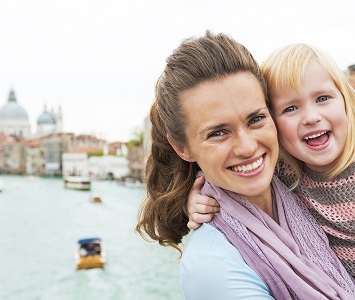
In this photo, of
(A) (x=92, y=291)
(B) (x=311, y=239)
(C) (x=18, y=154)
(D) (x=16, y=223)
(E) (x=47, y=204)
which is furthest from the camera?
(C) (x=18, y=154)

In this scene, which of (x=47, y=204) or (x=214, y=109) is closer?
(x=214, y=109)

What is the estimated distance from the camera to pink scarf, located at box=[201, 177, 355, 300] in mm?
703

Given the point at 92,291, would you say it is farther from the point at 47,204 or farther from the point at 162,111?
the point at 47,204

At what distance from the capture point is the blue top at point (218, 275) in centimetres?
68

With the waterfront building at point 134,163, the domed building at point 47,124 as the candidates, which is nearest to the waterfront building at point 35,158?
the domed building at point 47,124

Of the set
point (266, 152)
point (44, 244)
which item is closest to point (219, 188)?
point (266, 152)

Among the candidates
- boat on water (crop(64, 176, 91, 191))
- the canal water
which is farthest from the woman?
boat on water (crop(64, 176, 91, 191))

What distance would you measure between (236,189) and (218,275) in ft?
0.43

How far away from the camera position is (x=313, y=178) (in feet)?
2.96

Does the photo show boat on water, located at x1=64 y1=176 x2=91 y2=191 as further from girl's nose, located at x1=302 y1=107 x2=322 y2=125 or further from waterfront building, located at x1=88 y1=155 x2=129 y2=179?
girl's nose, located at x1=302 y1=107 x2=322 y2=125

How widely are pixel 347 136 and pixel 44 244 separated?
1611cm

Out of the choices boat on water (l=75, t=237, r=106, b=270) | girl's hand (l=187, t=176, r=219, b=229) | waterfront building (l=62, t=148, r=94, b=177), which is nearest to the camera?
girl's hand (l=187, t=176, r=219, b=229)

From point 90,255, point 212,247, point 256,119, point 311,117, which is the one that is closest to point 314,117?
point 311,117

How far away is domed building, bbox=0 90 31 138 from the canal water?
29314 millimetres
